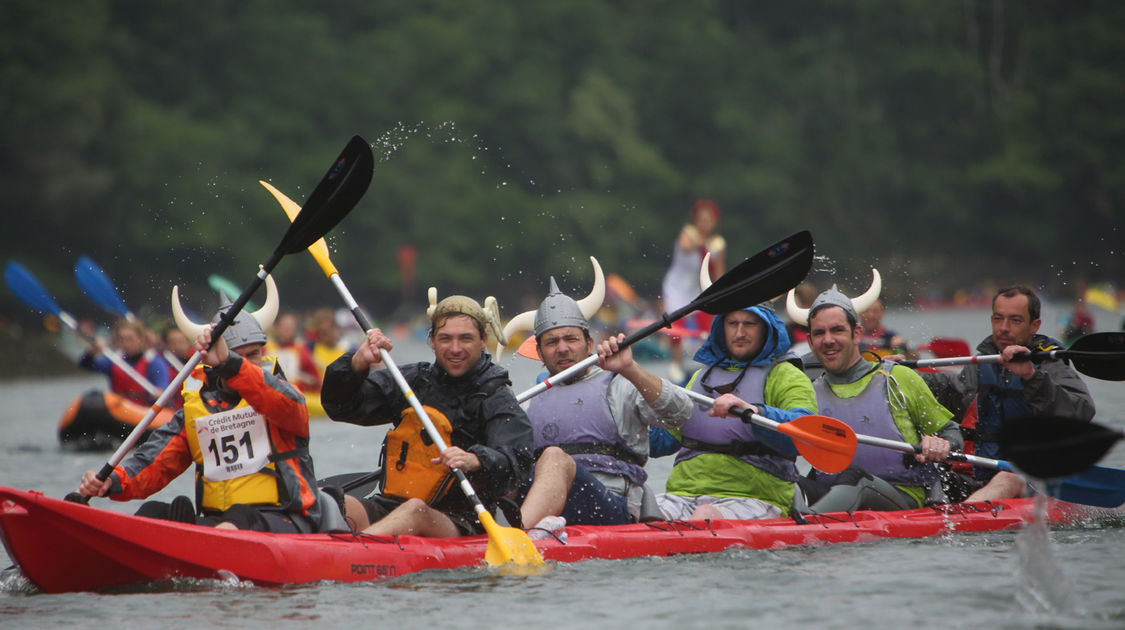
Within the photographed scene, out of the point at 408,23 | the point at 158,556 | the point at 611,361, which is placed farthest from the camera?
the point at 408,23

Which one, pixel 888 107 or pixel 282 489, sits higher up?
pixel 888 107

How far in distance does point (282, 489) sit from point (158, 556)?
0.57m

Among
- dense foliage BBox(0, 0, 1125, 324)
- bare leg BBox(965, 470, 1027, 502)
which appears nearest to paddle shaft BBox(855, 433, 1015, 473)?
bare leg BBox(965, 470, 1027, 502)

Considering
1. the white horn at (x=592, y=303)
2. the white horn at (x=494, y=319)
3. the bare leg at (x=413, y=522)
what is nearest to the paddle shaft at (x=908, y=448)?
the white horn at (x=592, y=303)

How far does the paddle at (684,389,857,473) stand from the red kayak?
54 cm

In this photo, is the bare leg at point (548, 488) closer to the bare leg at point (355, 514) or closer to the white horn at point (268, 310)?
the bare leg at point (355, 514)

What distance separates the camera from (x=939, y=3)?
49.1m

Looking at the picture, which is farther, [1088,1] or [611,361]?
[1088,1]

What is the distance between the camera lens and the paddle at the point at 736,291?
659cm

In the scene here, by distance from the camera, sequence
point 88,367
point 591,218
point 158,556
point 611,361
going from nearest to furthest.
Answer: point 158,556
point 611,361
point 88,367
point 591,218

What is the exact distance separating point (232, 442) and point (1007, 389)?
411cm

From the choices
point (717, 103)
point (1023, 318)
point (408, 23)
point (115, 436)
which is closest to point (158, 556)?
point (1023, 318)

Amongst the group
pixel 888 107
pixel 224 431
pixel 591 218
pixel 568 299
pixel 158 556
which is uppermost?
pixel 888 107

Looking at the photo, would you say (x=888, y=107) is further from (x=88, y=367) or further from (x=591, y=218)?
(x=88, y=367)
